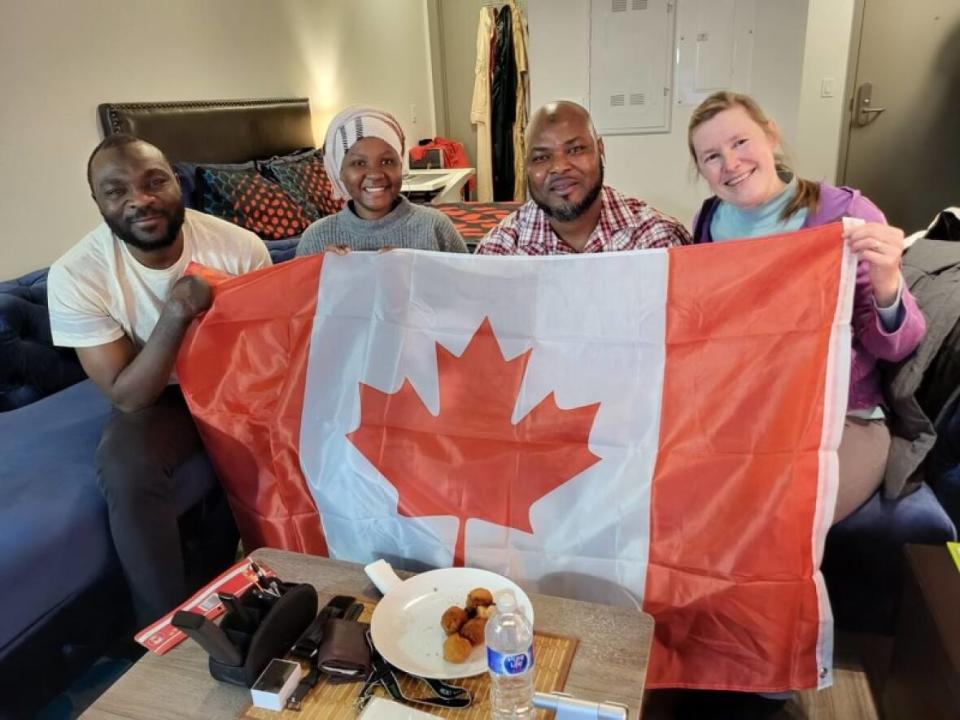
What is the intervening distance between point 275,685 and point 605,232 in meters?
1.30

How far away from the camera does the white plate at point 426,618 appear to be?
107 cm

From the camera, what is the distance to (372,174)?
6.29 ft

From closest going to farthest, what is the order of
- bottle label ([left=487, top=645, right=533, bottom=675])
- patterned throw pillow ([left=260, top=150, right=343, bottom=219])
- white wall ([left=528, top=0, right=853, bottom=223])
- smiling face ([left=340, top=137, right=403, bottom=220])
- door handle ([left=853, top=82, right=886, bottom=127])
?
bottle label ([left=487, top=645, right=533, bottom=675])
smiling face ([left=340, top=137, right=403, bottom=220])
patterned throw pillow ([left=260, top=150, right=343, bottom=219])
white wall ([left=528, top=0, right=853, bottom=223])
door handle ([left=853, top=82, right=886, bottom=127])

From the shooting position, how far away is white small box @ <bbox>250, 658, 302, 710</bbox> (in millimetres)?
1019

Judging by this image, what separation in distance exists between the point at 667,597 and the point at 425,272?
864 mm

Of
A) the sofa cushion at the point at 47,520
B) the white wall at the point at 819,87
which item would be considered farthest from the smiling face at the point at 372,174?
the white wall at the point at 819,87

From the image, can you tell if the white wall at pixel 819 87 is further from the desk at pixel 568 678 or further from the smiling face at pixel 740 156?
the desk at pixel 568 678

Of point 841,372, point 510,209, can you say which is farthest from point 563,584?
point 510,209

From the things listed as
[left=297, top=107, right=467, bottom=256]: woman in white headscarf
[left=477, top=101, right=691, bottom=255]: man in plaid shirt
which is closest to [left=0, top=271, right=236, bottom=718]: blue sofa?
[left=297, top=107, right=467, bottom=256]: woman in white headscarf

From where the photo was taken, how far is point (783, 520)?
129 cm

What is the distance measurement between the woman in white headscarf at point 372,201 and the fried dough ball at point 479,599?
104 centimetres

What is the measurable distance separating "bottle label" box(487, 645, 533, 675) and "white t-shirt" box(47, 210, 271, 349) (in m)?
1.36

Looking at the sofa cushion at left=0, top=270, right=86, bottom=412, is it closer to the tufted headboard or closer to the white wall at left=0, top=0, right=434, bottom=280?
the white wall at left=0, top=0, right=434, bottom=280

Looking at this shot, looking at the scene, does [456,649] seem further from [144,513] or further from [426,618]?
[144,513]
